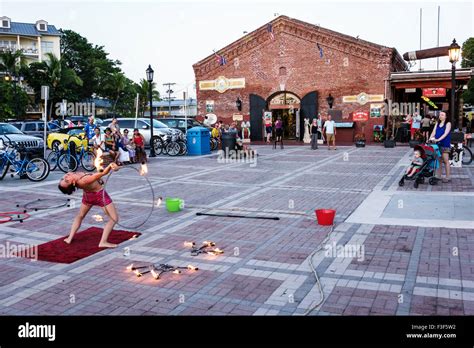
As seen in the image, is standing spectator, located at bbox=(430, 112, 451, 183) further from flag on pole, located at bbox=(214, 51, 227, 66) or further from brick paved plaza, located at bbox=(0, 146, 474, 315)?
flag on pole, located at bbox=(214, 51, 227, 66)

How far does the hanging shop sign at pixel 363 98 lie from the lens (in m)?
29.3

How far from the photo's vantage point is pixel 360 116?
98.2 feet

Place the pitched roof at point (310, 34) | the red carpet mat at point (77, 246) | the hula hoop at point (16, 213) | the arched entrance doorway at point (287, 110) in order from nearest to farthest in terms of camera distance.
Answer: the red carpet mat at point (77, 246) → the hula hoop at point (16, 213) → the pitched roof at point (310, 34) → the arched entrance doorway at point (287, 110)

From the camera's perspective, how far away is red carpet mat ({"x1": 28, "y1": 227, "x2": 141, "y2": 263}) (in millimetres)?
6602

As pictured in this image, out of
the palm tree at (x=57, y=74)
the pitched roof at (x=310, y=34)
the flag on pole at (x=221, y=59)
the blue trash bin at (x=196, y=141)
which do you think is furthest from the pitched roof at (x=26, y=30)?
the blue trash bin at (x=196, y=141)

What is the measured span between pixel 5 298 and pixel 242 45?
30.1m

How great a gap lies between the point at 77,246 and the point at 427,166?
8.96 metres

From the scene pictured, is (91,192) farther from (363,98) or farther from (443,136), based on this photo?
(363,98)

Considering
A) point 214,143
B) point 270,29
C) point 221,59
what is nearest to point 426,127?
point 214,143

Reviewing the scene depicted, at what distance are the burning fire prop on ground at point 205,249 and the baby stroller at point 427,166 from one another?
6843 mm

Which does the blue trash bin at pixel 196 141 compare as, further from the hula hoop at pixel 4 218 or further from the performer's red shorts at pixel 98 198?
the performer's red shorts at pixel 98 198
